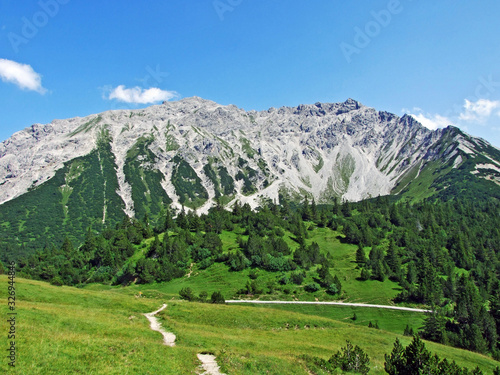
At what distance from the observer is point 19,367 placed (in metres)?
18.2

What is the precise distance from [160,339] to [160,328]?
7.70 meters

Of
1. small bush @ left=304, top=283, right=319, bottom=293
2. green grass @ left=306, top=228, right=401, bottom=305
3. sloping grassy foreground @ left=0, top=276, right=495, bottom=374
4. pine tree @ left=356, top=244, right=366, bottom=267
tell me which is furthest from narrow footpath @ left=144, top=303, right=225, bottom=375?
pine tree @ left=356, top=244, right=366, bottom=267

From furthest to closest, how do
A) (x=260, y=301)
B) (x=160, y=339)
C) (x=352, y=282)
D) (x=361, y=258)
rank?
(x=361, y=258) < (x=352, y=282) < (x=260, y=301) < (x=160, y=339)

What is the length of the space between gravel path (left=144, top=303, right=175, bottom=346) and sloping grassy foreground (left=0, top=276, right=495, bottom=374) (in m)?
0.94

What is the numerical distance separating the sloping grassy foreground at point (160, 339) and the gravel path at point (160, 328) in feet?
3.08

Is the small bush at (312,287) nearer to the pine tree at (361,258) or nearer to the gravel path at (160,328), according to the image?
the pine tree at (361,258)

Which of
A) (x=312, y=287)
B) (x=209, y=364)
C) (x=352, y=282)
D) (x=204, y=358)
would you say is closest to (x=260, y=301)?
(x=312, y=287)

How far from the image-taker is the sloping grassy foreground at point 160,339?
70.5 feet

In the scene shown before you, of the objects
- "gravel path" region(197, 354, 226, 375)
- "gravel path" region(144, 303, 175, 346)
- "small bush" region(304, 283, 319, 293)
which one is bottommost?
"small bush" region(304, 283, 319, 293)

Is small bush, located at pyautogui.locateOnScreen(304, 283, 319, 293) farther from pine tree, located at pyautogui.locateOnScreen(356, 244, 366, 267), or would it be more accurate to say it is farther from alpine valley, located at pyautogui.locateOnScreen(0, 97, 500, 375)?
pine tree, located at pyautogui.locateOnScreen(356, 244, 366, 267)

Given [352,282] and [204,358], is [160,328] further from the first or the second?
[352,282]

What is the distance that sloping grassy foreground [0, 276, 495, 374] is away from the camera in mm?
21500

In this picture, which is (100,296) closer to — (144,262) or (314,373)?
(314,373)

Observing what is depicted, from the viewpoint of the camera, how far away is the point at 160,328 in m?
42.7
